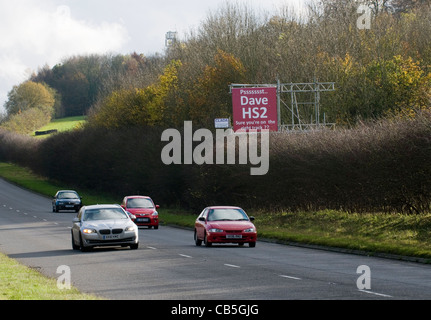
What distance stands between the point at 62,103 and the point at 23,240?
151645 mm

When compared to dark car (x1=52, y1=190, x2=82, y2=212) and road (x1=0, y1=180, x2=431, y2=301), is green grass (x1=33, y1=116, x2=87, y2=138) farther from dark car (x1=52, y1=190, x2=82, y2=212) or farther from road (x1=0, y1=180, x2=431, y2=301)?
road (x1=0, y1=180, x2=431, y2=301)

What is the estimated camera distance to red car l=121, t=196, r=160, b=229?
44.6 meters

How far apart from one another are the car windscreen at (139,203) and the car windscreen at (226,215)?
14680 mm

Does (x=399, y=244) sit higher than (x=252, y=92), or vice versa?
(x=252, y=92)

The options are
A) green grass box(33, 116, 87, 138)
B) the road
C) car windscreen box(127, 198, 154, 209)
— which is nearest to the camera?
the road

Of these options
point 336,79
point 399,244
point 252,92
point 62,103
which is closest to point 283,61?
point 336,79

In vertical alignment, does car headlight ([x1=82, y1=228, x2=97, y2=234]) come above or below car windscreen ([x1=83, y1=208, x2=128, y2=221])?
below

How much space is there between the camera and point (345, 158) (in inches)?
1502

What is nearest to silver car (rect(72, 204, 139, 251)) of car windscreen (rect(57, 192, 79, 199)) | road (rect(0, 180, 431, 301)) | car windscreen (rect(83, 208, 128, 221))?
car windscreen (rect(83, 208, 128, 221))

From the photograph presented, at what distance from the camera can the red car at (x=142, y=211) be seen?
146 feet

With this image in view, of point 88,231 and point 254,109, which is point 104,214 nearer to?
point 88,231

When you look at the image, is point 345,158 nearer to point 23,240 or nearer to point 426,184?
point 426,184

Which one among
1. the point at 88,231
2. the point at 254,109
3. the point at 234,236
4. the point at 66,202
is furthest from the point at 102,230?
the point at 66,202

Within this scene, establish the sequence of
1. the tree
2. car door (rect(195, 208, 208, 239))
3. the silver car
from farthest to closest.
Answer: the tree
car door (rect(195, 208, 208, 239))
the silver car
